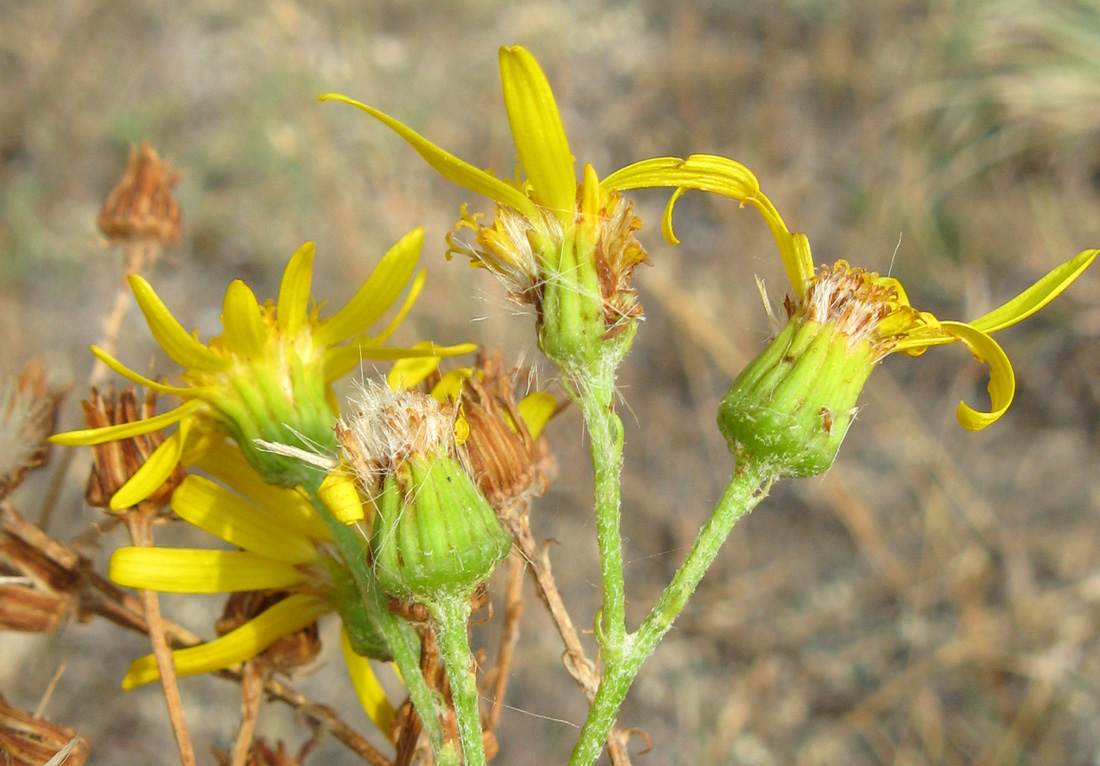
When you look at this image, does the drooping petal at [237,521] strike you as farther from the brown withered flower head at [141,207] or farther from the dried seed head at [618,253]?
the brown withered flower head at [141,207]

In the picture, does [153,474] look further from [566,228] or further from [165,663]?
[566,228]

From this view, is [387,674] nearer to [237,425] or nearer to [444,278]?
[444,278]

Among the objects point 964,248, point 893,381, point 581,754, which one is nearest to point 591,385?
point 581,754

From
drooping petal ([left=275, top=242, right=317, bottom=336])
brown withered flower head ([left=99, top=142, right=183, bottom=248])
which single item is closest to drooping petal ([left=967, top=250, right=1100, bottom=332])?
drooping petal ([left=275, top=242, right=317, bottom=336])

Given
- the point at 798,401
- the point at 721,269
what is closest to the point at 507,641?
the point at 798,401

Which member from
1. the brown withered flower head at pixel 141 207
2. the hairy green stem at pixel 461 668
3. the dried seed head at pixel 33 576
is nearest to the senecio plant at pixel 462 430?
the hairy green stem at pixel 461 668
